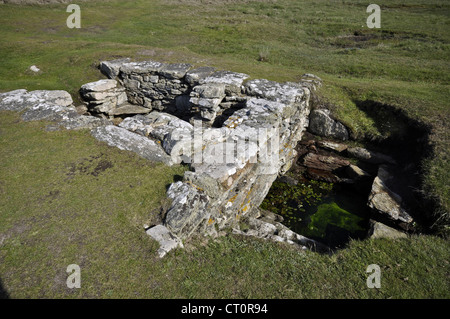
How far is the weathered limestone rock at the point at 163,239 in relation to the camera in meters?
4.81

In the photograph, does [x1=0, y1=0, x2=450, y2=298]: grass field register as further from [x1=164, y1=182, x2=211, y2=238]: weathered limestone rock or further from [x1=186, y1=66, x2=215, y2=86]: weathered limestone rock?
[x1=186, y1=66, x2=215, y2=86]: weathered limestone rock

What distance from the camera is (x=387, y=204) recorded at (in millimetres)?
7484

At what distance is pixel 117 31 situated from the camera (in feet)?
81.0

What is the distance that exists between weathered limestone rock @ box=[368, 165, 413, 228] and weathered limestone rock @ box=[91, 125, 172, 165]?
6572 millimetres

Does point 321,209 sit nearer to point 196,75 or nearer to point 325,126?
point 325,126

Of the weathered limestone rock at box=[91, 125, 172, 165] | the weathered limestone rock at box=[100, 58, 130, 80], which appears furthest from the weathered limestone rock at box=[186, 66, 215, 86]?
the weathered limestone rock at box=[91, 125, 172, 165]

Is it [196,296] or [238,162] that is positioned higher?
[238,162]

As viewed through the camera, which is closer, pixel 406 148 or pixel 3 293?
pixel 3 293

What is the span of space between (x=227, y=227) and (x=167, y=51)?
42.2 ft

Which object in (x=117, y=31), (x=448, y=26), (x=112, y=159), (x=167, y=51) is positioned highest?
(x=448, y=26)

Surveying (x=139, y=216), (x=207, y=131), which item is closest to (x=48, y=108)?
(x=207, y=131)

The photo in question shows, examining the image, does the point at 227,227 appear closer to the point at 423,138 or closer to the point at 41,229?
the point at 41,229

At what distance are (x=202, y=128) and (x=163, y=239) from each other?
182 inches

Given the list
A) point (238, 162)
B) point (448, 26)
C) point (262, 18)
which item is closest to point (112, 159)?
point (238, 162)
